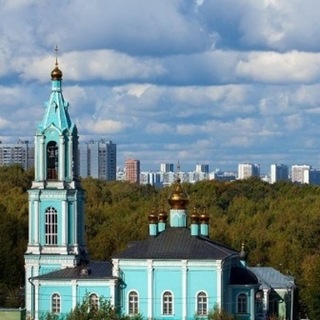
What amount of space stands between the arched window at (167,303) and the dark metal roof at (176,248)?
3.99 ft

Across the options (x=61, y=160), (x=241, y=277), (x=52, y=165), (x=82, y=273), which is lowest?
(x=241, y=277)

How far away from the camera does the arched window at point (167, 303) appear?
41812 mm

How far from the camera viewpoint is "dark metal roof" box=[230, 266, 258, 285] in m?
43.0

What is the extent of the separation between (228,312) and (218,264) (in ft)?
5.90

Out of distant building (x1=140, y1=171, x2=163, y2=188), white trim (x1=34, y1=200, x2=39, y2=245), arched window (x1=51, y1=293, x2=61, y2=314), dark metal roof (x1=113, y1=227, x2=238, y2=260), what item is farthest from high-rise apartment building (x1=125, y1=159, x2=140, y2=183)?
arched window (x1=51, y1=293, x2=61, y2=314)

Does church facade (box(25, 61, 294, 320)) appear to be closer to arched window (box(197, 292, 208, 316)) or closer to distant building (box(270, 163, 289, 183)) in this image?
arched window (box(197, 292, 208, 316))

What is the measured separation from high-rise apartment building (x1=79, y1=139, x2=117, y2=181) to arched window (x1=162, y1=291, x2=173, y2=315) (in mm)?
73318

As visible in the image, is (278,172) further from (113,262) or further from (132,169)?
(113,262)

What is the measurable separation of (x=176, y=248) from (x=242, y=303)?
3.02m

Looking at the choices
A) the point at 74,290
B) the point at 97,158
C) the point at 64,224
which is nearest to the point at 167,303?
the point at 74,290

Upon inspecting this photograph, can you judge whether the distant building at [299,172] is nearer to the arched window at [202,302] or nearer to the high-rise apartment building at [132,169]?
the high-rise apartment building at [132,169]

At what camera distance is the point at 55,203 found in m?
43.8

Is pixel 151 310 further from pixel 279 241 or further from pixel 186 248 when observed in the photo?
pixel 279 241

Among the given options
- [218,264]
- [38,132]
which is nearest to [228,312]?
[218,264]
